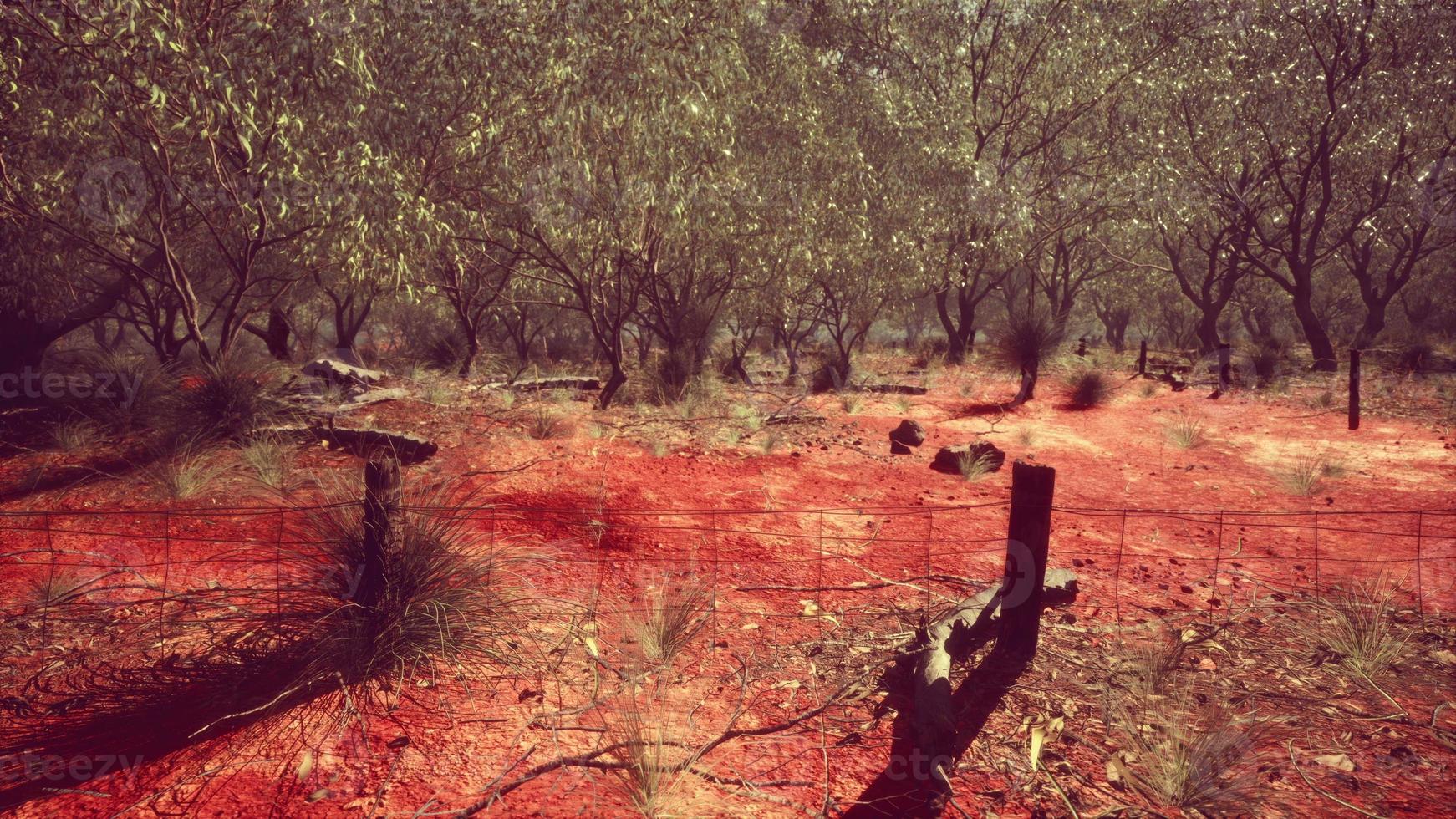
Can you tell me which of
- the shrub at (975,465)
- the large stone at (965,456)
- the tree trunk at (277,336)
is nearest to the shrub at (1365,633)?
the shrub at (975,465)

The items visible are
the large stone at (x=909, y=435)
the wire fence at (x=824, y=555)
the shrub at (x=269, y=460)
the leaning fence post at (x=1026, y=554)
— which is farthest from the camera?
the large stone at (x=909, y=435)

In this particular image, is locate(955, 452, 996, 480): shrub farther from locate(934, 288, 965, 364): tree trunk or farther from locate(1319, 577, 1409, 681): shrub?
locate(934, 288, 965, 364): tree trunk

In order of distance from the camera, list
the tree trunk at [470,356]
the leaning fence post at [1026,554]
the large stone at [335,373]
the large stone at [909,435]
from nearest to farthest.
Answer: the leaning fence post at [1026,554] → the large stone at [909,435] → the large stone at [335,373] → the tree trunk at [470,356]

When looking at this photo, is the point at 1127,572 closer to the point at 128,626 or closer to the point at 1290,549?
the point at 1290,549

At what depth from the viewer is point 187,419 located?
28.6 feet

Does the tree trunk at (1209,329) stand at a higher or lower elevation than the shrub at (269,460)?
higher

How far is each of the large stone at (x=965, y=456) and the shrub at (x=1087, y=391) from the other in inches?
249

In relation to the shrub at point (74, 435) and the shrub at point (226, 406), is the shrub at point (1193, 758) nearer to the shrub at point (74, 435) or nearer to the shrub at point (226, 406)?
the shrub at point (226, 406)

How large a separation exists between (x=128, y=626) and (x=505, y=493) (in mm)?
3247

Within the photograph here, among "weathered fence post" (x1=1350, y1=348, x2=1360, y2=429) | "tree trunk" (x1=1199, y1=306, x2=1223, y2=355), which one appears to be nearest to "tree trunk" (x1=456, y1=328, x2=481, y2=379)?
"weathered fence post" (x1=1350, y1=348, x2=1360, y2=429)

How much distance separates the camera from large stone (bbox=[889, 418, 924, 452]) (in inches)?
432

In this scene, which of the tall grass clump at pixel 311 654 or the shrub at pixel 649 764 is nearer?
the shrub at pixel 649 764

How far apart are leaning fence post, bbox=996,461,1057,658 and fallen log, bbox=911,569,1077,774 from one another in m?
0.14

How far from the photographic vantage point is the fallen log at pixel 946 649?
3.47 metres
